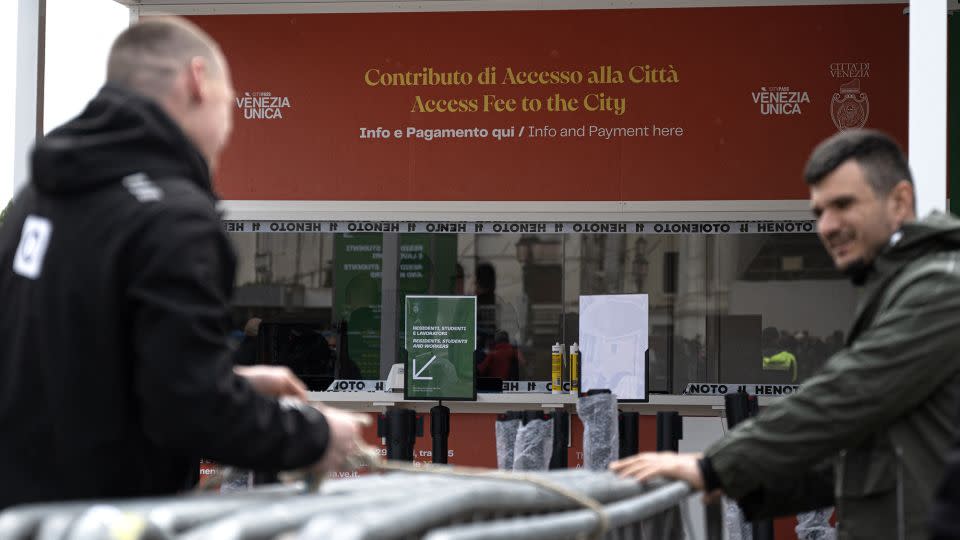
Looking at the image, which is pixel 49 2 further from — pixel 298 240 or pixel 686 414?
pixel 686 414

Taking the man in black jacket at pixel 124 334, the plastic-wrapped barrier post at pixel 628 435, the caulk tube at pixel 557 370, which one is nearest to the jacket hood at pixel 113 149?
the man in black jacket at pixel 124 334

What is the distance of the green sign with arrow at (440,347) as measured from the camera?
757 centimetres

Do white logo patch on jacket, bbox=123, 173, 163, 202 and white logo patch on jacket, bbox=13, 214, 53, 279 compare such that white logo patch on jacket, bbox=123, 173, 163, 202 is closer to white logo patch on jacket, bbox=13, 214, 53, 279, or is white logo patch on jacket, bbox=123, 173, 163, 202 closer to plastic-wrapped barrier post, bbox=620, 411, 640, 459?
white logo patch on jacket, bbox=13, 214, 53, 279

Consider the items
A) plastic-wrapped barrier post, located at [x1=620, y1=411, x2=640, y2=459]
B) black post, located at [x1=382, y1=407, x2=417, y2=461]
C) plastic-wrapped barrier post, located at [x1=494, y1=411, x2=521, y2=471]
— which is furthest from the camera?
black post, located at [x1=382, y1=407, x2=417, y2=461]

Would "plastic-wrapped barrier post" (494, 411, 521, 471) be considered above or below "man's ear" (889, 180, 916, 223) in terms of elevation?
below

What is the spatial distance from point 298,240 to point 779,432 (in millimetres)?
6770

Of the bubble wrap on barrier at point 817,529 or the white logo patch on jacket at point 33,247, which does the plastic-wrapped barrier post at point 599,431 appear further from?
the white logo patch on jacket at point 33,247

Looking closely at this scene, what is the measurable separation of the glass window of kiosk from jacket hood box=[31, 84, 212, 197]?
666cm

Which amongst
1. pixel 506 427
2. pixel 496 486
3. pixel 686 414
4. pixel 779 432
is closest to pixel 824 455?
pixel 779 432

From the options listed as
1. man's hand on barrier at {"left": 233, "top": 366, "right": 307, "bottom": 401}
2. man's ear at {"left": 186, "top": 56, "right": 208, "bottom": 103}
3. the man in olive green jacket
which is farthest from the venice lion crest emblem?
man's ear at {"left": 186, "top": 56, "right": 208, "bottom": 103}

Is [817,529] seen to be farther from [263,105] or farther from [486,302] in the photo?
[263,105]

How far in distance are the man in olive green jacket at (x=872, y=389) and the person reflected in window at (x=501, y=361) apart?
19.2 feet

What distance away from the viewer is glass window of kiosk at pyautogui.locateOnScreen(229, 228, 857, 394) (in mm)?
8883

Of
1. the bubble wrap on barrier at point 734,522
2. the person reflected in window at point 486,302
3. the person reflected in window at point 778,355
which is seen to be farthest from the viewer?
the person reflected in window at point 486,302
